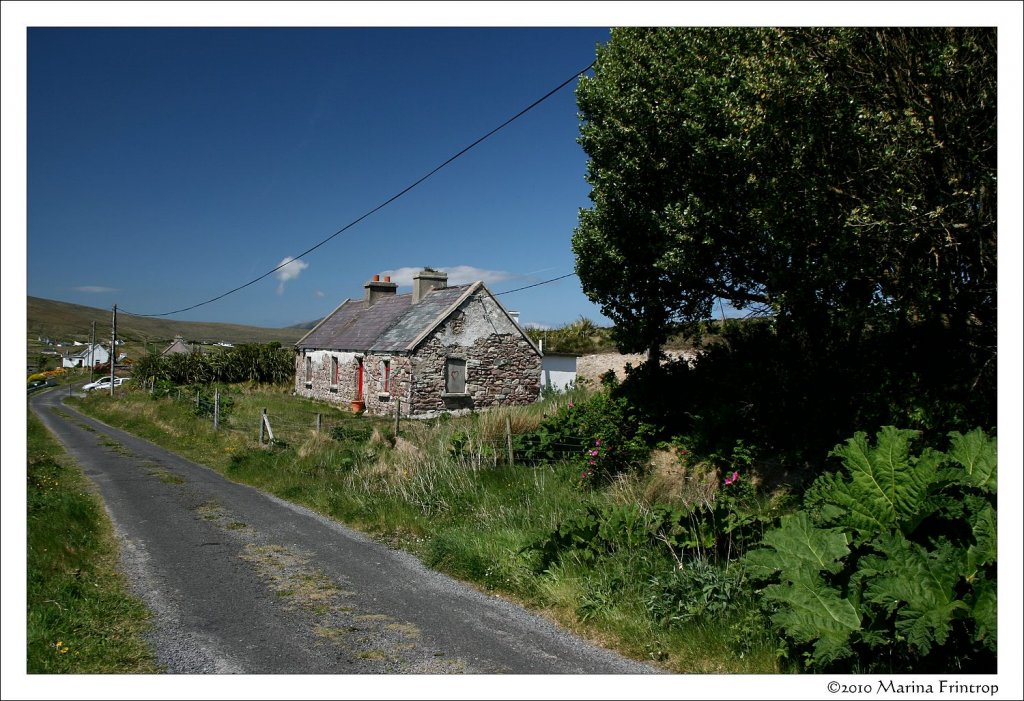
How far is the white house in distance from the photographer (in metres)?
66.4

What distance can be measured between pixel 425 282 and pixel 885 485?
26.2 meters

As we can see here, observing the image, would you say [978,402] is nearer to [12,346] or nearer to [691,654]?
[691,654]

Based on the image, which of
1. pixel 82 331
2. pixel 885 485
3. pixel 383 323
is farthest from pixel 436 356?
pixel 82 331

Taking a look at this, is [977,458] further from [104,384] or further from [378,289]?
[104,384]

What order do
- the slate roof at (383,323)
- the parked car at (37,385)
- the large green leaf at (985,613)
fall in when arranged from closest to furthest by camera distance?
the large green leaf at (985,613) → the slate roof at (383,323) → the parked car at (37,385)

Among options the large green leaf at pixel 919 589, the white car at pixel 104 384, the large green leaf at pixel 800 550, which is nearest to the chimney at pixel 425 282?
the white car at pixel 104 384

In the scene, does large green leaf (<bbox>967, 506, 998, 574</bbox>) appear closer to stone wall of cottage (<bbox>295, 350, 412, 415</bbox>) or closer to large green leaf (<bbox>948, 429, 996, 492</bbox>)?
large green leaf (<bbox>948, 429, 996, 492</bbox>)

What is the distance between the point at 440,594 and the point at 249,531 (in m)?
3.95

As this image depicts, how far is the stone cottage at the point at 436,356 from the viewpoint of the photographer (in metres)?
26.3

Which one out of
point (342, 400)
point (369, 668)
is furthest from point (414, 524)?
point (342, 400)

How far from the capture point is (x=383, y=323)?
30109 mm

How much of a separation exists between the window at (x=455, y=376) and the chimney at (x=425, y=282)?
4.30 meters

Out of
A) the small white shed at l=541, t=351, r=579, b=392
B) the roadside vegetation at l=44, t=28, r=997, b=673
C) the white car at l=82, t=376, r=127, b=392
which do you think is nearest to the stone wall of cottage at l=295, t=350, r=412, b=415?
the small white shed at l=541, t=351, r=579, b=392

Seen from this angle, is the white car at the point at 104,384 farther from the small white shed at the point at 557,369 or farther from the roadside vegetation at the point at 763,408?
the roadside vegetation at the point at 763,408
